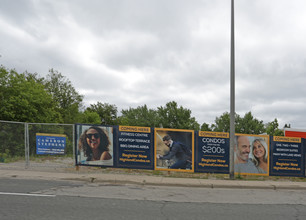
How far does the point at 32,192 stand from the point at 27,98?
1785cm

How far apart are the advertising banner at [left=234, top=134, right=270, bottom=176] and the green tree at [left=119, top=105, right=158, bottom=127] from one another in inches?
2770

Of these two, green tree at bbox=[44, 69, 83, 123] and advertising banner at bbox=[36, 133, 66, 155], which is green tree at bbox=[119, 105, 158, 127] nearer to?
green tree at bbox=[44, 69, 83, 123]

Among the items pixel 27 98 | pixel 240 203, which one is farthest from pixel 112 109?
pixel 240 203

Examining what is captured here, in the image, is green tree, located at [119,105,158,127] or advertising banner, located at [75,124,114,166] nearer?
advertising banner, located at [75,124,114,166]

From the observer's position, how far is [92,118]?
216 feet

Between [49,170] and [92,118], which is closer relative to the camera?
[49,170]

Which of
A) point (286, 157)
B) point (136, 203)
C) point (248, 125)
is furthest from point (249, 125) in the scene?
point (136, 203)

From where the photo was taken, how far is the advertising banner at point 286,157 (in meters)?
12.4

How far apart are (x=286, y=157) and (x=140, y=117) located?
76.7 m

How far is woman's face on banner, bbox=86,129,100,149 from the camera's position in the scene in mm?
11875

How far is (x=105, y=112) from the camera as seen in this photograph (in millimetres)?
82125

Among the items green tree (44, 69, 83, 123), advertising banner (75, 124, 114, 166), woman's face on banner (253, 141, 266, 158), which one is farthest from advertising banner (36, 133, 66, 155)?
green tree (44, 69, 83, 123)

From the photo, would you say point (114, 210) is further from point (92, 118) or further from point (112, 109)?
point (112, 109)

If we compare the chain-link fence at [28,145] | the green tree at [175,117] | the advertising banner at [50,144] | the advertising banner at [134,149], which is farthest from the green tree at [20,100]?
the green tree at [175,117]
